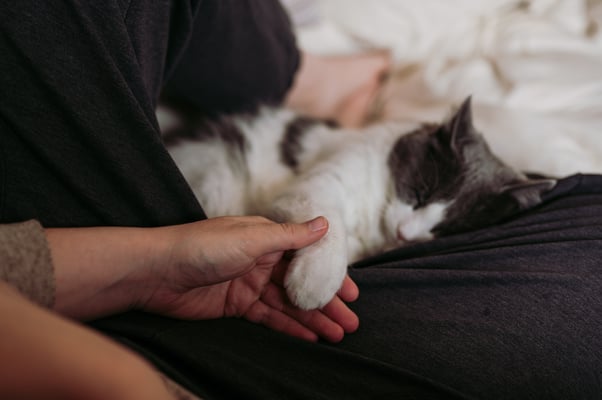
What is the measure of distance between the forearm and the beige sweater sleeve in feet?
0.09

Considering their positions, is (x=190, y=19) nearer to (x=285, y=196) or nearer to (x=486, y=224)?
(x=285, y=196)

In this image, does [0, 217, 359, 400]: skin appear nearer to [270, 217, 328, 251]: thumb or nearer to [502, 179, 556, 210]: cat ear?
[270, 217, 328, 251]: thumb

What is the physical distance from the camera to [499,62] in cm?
170

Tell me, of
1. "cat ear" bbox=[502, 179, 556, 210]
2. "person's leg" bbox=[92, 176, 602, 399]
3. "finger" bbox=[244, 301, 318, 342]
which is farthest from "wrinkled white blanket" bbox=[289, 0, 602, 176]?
"finger" bbox=[244, 301, 318, 342]

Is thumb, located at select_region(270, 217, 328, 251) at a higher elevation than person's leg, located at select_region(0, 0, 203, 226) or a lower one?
lower

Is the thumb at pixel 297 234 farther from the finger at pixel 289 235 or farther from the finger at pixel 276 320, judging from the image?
the finger at pixel 276 320

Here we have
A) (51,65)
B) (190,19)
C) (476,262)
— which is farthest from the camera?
(190,19)

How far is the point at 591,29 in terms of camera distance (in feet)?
5.53

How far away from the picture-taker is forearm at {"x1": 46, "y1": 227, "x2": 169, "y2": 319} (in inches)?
31.2

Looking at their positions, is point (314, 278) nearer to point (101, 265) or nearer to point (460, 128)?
point (101, 265)

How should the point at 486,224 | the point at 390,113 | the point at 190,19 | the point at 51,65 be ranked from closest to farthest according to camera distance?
the point at 51,65 < the point at 190,19 < the point at 486,224 < the point at 390,113

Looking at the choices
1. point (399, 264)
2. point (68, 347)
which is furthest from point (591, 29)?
point (68, 347)

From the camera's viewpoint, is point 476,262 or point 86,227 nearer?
point 86,227

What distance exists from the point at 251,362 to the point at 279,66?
3.74 feet
